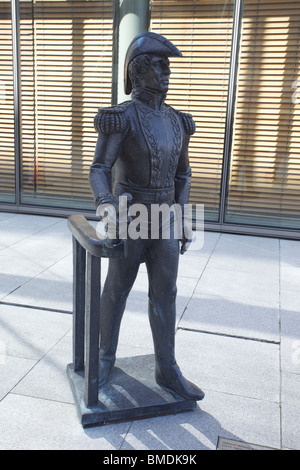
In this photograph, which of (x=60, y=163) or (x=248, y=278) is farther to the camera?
(x=60, y=163)

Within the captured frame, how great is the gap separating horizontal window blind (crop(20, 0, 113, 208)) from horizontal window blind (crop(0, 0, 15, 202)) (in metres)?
0.25

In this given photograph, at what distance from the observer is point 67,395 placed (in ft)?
10.3

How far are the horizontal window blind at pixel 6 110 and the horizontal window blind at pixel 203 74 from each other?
252cm

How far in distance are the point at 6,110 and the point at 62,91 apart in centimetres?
109

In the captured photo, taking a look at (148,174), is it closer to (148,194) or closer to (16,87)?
(148,194)

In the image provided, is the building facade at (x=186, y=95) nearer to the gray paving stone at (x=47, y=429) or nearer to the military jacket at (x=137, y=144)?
the military jacket at (x=137, y=144)

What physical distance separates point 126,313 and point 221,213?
3.73 meters

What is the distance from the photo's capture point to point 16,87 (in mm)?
8086

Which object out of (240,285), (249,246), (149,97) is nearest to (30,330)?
(149,97)

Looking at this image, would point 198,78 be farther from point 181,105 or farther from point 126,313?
point 126,313

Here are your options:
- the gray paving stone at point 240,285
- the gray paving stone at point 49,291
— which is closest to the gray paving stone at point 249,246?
the gray paving stone at point 240,285

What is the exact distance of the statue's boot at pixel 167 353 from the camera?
301cm

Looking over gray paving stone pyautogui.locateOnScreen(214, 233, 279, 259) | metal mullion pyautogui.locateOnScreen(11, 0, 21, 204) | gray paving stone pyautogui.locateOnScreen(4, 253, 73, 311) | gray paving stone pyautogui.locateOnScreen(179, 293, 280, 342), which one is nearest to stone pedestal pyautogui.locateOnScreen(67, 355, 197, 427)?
gray paving stone pyautogui.locateOnScreen(179, 293, 280, 342)
